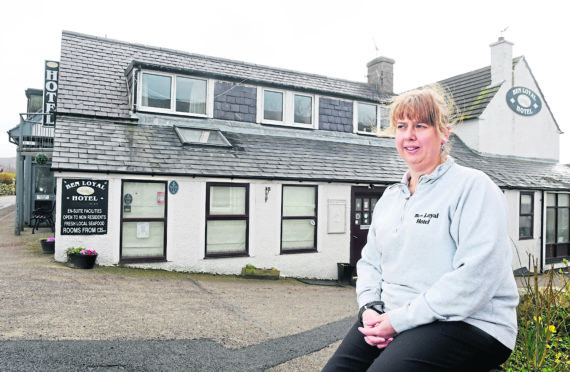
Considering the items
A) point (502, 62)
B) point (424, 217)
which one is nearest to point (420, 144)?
point (424, 217)

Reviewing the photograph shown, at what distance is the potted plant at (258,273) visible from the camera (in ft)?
33.5

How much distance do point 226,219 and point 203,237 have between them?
733 millimetres

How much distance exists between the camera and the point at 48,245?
10375 mm

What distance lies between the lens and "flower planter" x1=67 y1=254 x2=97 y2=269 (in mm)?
8508

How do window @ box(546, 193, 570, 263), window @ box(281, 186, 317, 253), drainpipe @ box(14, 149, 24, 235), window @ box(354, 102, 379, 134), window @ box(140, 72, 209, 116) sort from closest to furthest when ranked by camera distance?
1. window @ box(281, 186, 317, 253)
2. window @ box(140, 72, 209, 116)
3. drainpipe @ box(14, 149, 24, 235)
4. window @ box(354, 102, 379, 134)
5. window @ box(546, 193, 570, 263)

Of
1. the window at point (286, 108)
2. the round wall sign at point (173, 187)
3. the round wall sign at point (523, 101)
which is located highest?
the round wall sign at point (523, 101)

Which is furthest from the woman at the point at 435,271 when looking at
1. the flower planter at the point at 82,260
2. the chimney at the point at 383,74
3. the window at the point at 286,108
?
the chimney at the point at 383,74

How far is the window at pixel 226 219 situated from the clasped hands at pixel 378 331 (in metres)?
8.41

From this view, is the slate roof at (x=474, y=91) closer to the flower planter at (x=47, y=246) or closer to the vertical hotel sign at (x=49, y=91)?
the flower planter at (x=47, y=246)

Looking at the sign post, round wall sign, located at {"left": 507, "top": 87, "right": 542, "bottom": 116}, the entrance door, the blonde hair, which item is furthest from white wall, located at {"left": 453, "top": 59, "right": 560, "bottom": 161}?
the blonde hair

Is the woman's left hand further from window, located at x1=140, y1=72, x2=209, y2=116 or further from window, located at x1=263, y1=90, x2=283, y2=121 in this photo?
window, located at x1=263, y1=90, x2=283, y2=121

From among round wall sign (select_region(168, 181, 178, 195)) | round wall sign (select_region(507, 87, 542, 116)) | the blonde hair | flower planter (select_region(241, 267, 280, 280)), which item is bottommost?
flower planter (select_region(241, 267, 280, 280))

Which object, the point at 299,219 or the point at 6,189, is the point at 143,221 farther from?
the point at 6,189

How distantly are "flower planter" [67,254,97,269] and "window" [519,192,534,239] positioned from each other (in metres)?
14.3
